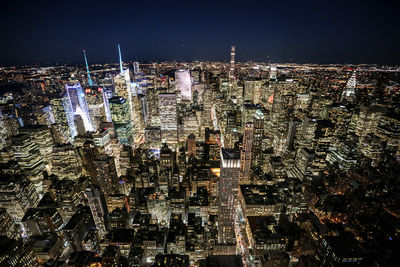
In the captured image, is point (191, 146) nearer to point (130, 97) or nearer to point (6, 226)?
point (130, 97)

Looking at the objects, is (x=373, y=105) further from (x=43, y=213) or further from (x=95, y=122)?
(x=95, y=122)

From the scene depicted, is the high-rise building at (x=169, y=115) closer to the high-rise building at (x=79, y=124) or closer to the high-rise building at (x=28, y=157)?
the high-rise building at (x=79, y=124)

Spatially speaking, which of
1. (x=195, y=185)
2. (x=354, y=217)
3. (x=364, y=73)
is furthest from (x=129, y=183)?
(x=364, y=73)

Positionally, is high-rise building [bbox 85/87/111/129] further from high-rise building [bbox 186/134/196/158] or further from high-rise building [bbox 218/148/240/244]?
high-rise building [bbox 218/148/240/244]

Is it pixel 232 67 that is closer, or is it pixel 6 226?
pixel 6 226

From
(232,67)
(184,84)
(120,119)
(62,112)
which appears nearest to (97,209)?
(120,119)

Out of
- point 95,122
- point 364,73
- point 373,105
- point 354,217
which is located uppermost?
point 364,73

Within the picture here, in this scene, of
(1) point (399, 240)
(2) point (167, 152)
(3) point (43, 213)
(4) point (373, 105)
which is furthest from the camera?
(4) point (373, 105)
